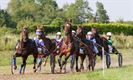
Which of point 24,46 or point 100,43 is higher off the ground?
point 100,43

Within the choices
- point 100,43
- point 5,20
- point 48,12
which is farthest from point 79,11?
point 100,43

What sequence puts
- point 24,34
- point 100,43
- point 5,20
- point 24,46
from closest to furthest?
point 24,34, point 24,46, point 100,43, point 5,20

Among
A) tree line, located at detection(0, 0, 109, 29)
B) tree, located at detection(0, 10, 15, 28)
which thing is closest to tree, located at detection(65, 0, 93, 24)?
tree line, located at detection(0, 0, 109, 29)

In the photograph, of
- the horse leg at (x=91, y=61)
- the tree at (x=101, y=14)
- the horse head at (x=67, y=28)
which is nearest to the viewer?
the horse head at (x=67, y=28)

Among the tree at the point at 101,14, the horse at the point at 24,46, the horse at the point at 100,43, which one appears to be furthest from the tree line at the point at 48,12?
the horse at the point at 24,46

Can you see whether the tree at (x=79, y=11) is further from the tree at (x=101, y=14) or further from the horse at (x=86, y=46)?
the horse at (x=86, y=46)

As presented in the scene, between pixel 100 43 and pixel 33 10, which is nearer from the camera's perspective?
pixel 100 43

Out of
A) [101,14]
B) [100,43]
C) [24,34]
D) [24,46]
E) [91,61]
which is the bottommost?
[91,61]

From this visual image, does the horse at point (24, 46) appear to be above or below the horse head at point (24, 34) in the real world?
below

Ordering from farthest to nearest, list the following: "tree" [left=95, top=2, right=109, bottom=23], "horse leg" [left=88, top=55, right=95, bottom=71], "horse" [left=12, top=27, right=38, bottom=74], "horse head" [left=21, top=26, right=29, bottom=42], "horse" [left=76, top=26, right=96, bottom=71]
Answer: "tree" [left=95, top=2, right=109, bottom=23]
"horse leg" [left=88, top=55, right=95, bottom=71]
"horse" [left=76, top=26, right=96, bottom=71]
"horse" [left=12, top=27, right=38, bottom=74]
"horse head" [left=21, top=26, right=29, bottom=42]

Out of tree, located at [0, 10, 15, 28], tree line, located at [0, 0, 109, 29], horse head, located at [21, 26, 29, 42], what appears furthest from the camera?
tree line, located at [0, 0, 109, 29]

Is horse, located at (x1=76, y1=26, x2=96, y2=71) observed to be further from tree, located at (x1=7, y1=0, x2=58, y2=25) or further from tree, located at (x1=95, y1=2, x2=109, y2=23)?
tree, located at (x1=95, y1=2, x2=109, y2=23)

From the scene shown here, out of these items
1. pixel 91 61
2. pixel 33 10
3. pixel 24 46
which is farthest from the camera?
pixel 33 10

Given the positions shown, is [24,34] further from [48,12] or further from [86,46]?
[48,12]
